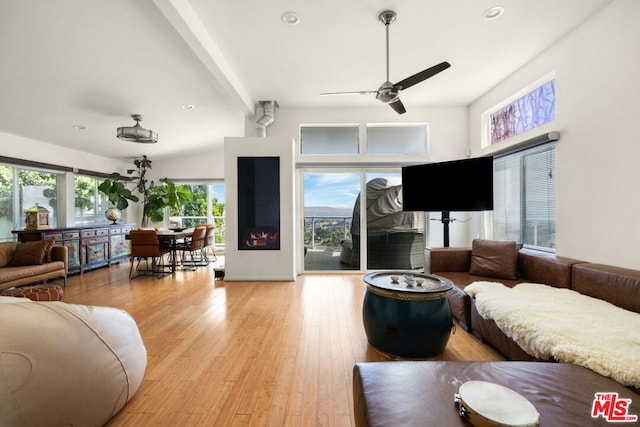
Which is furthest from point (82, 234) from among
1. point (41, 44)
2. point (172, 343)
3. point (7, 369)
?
point (7, 369)

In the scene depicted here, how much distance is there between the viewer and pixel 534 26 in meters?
2.84

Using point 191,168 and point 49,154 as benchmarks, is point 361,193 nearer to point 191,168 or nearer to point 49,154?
point 191,168

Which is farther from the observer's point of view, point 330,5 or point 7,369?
Result: point 330,5

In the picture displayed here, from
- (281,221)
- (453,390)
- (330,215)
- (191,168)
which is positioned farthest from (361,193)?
(191,168)

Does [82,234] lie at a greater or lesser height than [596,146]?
lesser

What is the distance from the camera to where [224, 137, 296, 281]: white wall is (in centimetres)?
455

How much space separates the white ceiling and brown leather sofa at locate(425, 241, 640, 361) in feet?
8.01

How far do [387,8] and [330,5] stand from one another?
542 millimetres

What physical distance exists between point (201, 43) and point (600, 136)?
159 inches

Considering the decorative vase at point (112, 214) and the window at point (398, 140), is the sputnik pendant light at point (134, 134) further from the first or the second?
the window at point (398, 140)

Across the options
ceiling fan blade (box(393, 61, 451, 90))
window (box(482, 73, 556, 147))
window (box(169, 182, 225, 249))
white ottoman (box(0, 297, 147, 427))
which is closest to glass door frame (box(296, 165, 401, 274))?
window (box(482, 73, 556, 147))

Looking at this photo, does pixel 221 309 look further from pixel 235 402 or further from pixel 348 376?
pixel 348 376

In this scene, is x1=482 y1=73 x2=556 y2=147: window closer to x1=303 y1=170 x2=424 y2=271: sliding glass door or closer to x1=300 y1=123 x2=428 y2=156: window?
x1=300 y1=123 x2=428 y2=156: window

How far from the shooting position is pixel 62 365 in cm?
129
